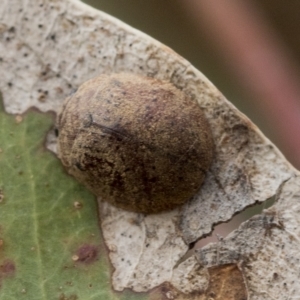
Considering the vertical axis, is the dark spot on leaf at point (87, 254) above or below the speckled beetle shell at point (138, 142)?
below

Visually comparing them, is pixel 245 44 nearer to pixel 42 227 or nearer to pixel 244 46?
pixel 244 46

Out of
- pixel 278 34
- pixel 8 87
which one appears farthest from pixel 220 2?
pixel 8 87

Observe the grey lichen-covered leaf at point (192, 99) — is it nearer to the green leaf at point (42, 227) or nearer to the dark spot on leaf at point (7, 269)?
the green leaf at point (42, 227)

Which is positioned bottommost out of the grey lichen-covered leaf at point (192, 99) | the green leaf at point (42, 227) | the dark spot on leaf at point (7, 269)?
the dark spot on leaf at point (7, 269)

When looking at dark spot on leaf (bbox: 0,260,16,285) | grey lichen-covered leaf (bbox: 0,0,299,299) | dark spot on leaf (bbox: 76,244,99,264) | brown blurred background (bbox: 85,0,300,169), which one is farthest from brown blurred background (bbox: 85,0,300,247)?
dark spot on leaf (bbox: 0,260,16,285)

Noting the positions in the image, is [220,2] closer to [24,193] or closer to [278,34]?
[278,34]

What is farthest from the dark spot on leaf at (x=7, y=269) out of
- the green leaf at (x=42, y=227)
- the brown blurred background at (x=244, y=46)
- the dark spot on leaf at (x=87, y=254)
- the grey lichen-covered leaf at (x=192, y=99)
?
the brown blurred background at (x=244, y=46)

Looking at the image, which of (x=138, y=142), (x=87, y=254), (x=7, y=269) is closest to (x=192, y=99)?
(x=138, y=142)
